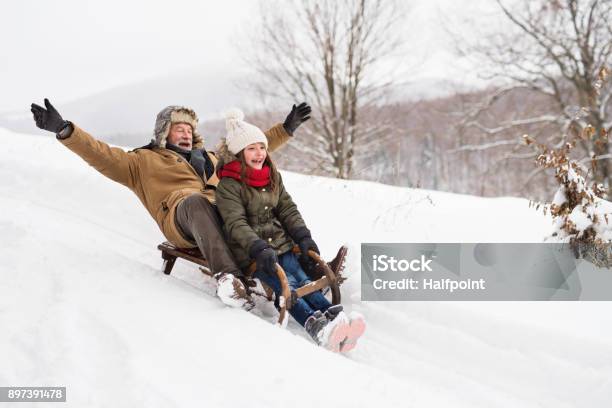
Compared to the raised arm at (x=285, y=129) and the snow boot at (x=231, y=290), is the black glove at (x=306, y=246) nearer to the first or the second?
the snow boot at (x=231, y=290)

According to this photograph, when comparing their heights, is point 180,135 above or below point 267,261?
above

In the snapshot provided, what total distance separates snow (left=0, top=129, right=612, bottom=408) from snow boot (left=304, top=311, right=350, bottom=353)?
0.14 m

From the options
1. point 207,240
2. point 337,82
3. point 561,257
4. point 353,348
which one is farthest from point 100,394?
point 337,82

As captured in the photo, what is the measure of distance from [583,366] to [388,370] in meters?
A: 0.94

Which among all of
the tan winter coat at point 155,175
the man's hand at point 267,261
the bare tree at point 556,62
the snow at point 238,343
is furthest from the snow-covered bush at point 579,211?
the bare tree at point 556,62

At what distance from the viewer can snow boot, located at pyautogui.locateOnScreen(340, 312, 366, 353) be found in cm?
240

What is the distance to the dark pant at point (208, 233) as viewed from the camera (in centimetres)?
261

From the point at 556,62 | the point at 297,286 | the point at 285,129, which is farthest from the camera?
the point at 556,62

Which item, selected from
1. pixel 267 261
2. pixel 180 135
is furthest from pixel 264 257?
pixel 180 135

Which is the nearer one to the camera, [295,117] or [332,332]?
[332,332]

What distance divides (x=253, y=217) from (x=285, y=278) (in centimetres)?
55

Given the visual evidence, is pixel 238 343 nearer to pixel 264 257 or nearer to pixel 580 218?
pixel 264 257

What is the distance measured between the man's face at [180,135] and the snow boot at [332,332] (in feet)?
5.94

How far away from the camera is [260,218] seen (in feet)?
9.53
